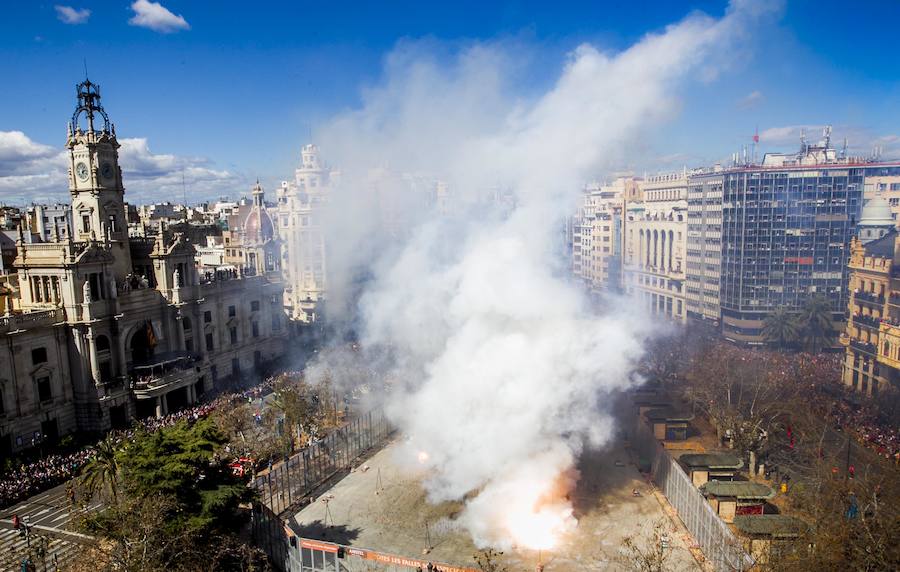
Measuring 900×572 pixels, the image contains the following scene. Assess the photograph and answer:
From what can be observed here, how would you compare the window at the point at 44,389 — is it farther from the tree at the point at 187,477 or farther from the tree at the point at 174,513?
the tree at the point at 187,477

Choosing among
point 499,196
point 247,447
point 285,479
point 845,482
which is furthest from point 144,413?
point 845,482

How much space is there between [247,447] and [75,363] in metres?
14.5

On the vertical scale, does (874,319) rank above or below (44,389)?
above

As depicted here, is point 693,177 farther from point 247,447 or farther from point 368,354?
point 247,447

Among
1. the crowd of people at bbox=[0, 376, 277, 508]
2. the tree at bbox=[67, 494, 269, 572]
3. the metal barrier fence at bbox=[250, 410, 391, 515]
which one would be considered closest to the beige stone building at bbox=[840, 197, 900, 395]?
the metal barrier fence at bbox=[250, 410, 391, 515]

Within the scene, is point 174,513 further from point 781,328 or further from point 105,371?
point 781,328

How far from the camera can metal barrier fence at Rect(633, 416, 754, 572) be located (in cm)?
2142

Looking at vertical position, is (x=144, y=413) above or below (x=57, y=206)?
below

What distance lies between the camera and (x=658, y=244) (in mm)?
85312

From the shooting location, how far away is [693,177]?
76.6 m

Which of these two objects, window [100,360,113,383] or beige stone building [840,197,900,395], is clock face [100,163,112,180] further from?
beige stone building [840,197,900,395]

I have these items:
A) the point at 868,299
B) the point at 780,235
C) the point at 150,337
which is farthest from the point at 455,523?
the point at 780,235

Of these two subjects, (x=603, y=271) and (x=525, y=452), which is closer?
(x=525, y=452)

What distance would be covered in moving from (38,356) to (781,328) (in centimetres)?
5955
